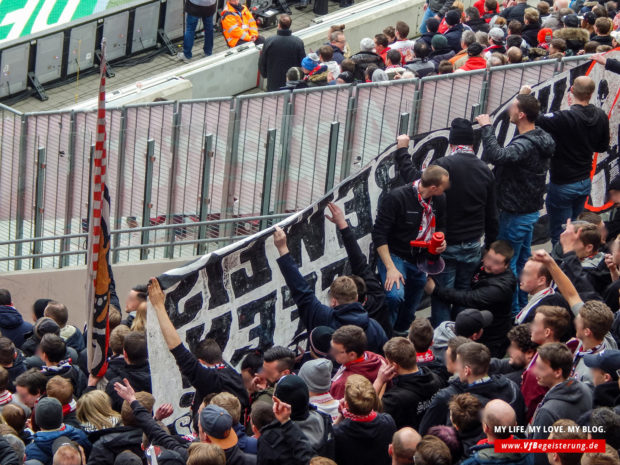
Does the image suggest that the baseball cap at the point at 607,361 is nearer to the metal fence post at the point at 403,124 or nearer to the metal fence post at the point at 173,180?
the metal fence post at the point at 403,124

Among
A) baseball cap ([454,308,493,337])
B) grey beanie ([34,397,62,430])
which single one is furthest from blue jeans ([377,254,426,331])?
grey beanie ([34,397,62,430])

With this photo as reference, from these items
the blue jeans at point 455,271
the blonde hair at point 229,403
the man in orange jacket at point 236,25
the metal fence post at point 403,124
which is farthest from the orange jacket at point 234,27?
the blonde hair at point 229,403

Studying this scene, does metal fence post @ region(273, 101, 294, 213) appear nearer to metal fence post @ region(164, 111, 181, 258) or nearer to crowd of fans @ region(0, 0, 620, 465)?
metal fence post @ region(164, 111, 181, 258)

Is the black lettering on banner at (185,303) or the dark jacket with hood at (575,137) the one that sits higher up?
the dark jacket with hood at (575,137)

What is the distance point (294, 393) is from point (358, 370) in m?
1.09

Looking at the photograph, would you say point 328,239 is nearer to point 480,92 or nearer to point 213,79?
point 480,92

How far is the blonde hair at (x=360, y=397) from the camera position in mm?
6902

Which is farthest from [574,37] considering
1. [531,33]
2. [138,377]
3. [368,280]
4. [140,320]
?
[138,377]

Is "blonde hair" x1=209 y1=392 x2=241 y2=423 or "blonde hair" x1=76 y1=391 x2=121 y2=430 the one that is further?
"blonde hair" x1=76 y1=391 x2=121 y2=430

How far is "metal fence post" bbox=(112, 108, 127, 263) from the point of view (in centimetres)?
1102

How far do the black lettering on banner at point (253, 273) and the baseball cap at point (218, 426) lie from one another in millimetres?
1858

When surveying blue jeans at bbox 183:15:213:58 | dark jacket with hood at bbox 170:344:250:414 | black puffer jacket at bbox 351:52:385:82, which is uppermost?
black puffer jacket at bbox 351:52:385:82

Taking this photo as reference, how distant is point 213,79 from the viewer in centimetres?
1599

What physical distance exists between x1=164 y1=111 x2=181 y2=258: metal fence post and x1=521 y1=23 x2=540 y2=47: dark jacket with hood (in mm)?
5959
